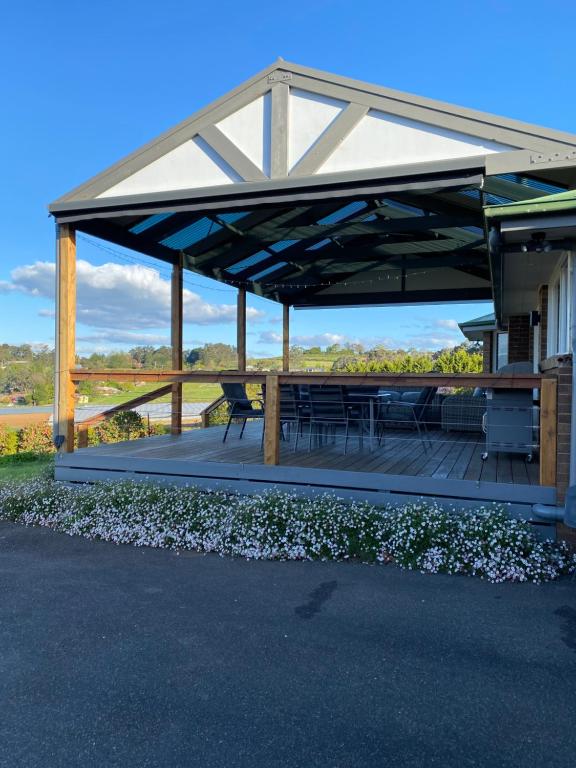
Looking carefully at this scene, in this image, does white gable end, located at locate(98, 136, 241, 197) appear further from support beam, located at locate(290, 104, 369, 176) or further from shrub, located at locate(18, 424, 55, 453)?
shrub, located at locate(18, 424, 55, 453)

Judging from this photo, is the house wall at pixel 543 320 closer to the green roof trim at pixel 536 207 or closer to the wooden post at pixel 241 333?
the green roof trim at pixel 536 207

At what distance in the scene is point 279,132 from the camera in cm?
564

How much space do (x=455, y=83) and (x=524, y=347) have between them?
20.4ft

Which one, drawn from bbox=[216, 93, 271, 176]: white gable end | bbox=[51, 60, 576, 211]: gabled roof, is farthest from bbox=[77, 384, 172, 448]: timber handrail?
bbox=[216, 93, 271, 176]: white gable end

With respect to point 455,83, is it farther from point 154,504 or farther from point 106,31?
point 154,504

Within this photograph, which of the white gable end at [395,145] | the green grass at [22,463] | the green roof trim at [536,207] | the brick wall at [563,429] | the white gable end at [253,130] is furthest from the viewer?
the green grass at [22,463]

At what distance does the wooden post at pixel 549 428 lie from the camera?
448cm

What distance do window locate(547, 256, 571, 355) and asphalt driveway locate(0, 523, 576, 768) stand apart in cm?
256

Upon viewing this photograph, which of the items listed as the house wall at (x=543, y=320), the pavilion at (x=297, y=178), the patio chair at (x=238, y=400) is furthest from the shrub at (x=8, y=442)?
the house wall at (x=543, y=320)

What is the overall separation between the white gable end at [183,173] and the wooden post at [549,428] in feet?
12.2

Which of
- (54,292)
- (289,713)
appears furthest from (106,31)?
(289,713)

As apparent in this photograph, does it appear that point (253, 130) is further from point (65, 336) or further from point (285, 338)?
point (285, 338)

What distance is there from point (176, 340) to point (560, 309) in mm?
5447

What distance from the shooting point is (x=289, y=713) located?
7.86 ft
